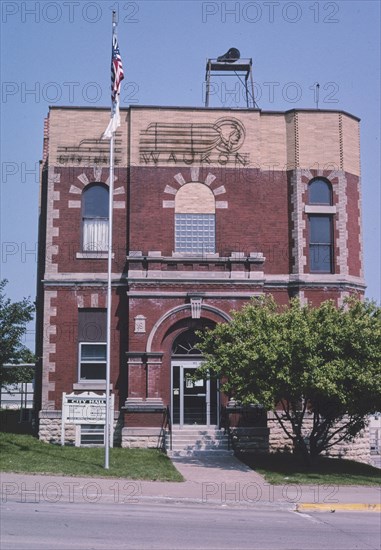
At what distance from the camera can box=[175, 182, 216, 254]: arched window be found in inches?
1061

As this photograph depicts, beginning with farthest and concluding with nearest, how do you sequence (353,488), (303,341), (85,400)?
(85,400), (303,341), (353,488)

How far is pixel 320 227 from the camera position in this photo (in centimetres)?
2803

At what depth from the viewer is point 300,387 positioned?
19.9 metres

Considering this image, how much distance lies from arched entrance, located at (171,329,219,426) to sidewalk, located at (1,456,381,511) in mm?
6222

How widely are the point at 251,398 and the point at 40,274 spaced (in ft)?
44.8

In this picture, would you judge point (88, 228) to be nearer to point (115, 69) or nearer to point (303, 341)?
point (115, 69)

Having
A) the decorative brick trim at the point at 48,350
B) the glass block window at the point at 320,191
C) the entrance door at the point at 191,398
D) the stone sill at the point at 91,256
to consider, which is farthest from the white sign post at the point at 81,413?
the glass block window at the point at 320,191

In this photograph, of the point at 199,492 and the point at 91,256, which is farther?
the point at 91,256

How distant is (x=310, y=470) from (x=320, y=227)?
32.8 feet

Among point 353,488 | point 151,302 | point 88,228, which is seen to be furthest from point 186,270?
point 353,488

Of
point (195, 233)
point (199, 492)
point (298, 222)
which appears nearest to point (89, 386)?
point (195, 233)

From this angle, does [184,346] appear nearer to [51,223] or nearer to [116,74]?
[51,223]

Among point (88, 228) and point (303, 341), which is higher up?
point (88, 228)

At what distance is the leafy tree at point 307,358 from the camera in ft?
64.4
